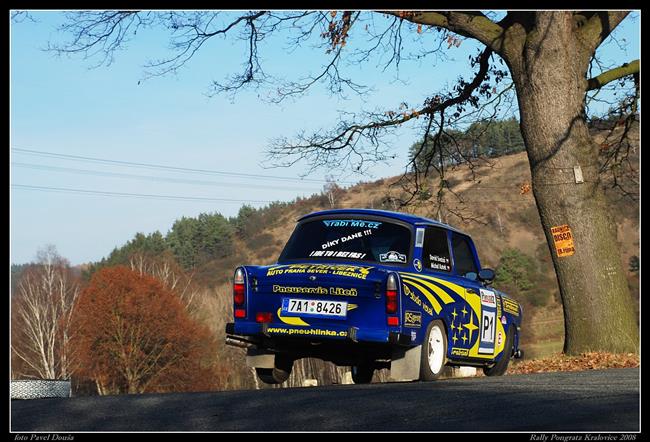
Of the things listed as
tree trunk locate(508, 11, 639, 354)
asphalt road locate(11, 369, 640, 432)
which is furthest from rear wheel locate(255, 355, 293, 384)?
tree trunk locate(508, 11, 639, 354)

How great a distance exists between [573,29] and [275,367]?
299 inches

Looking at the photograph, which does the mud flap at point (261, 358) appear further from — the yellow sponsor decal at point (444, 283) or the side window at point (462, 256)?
the side window at point (462, 256)

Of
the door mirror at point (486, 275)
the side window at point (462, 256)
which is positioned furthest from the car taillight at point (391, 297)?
the door mirror at point (486, 275)

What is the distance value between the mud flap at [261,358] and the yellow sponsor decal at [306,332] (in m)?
0.75

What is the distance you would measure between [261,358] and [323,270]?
4.78 feet

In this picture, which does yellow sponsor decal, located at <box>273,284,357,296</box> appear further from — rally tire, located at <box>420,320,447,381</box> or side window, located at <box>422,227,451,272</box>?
side window, located at <box>422,227,451,272</box>

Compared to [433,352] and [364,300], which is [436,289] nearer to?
[433,352]

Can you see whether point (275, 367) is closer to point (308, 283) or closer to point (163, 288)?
point (308, 283)

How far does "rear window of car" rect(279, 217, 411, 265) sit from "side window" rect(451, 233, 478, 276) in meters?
1.16

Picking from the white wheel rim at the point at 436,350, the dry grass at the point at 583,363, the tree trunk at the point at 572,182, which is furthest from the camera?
the tree trunk at the point at 572,182

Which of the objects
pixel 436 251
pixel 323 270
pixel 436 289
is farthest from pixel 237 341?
pixel 436 251

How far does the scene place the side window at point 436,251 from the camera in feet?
42.7

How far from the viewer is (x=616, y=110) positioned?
69.5ft

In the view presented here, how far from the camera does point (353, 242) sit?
12.8 metres
